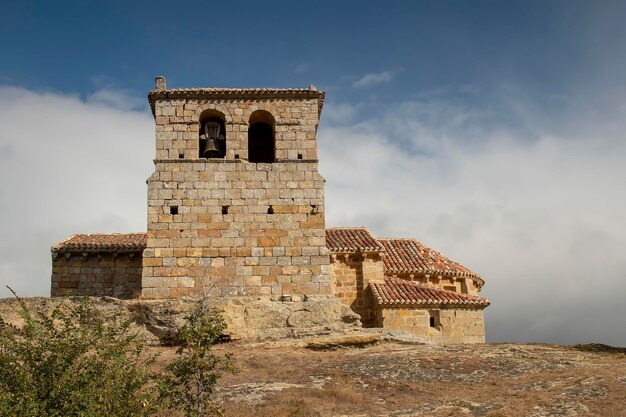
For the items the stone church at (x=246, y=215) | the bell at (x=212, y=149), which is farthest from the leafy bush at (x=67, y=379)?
the bell at (x=212, y=149)

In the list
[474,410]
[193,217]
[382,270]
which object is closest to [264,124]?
[193,217]

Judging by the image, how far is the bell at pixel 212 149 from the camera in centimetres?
→ 2012

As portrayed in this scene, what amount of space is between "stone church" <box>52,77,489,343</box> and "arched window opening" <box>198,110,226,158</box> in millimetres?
31

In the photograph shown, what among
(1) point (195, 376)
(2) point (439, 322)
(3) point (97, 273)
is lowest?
(1) point (195, 376)

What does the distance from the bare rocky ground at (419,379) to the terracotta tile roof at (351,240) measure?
554cm

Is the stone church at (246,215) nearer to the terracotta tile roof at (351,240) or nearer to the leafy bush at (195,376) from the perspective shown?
the terracotta tile roof at (351,240)

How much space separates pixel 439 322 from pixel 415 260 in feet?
10.5

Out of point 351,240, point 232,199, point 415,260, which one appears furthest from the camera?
point 415,260

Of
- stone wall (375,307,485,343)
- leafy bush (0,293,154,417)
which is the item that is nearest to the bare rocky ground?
leafy bush (0,293,154,417)

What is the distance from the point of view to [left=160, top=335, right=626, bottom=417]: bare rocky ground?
13.3m

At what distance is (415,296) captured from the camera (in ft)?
73.8

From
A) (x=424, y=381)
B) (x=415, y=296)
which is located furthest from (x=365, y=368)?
(x=415, y=296)

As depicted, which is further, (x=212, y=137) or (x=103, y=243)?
(x=103, y=243)

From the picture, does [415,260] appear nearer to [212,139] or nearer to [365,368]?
[212,139]
